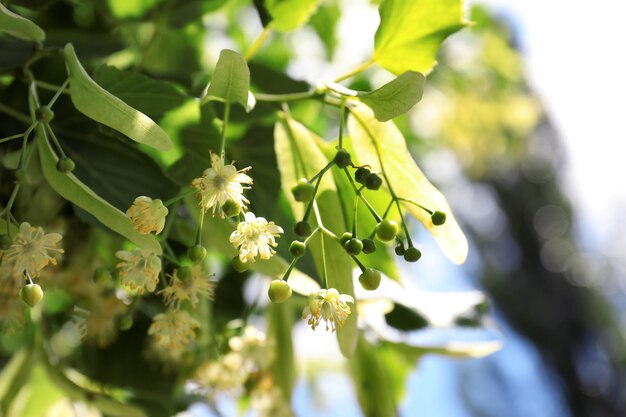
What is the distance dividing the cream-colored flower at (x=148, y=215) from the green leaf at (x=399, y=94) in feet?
0.37

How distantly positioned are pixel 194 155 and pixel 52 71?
0.39 ft

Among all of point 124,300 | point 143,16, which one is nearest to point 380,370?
point 124,300

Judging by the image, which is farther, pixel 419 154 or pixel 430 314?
pixel 419 154

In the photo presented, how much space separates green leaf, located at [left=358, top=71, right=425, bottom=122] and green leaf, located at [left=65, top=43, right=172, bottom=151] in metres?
0.10

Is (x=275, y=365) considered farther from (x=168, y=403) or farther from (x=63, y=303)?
(x=63, y=303)

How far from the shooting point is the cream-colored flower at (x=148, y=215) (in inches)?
13.4

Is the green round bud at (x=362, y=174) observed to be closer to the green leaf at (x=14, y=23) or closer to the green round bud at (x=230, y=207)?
the green round bud at (x=230, y=207)

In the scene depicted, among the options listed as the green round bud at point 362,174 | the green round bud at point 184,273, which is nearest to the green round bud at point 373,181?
the green round bud at point 362,174

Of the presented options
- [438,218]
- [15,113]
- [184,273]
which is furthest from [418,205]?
[15,113]

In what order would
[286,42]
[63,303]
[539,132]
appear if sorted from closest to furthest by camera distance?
[63,303]
[286,42]
[539,132]

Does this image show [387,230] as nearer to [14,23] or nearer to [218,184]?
[218,184]

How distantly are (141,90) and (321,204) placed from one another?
0.12m

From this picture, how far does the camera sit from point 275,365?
61cm

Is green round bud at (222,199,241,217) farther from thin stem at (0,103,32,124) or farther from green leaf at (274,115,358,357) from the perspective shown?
thin stem at (0,103,32,124)
